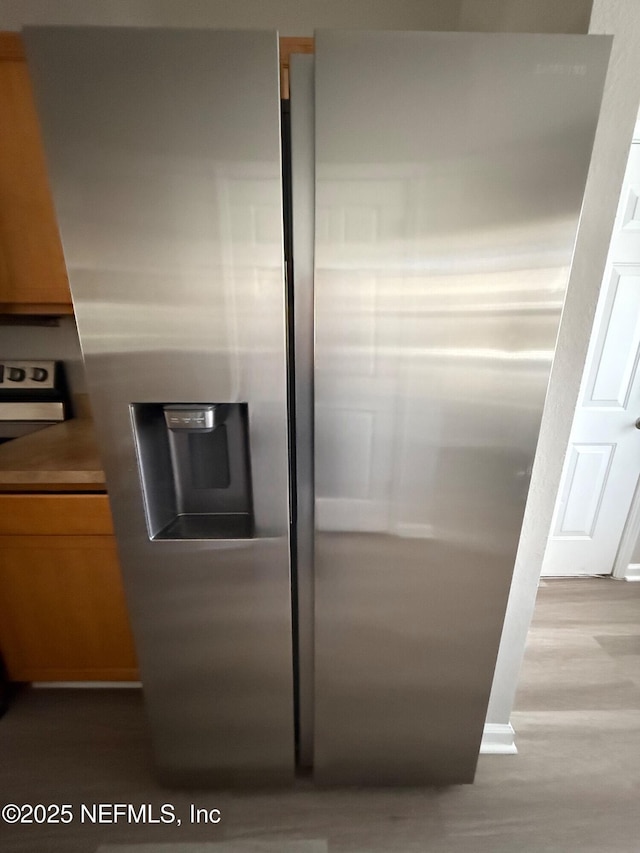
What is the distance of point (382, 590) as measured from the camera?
3.54ft

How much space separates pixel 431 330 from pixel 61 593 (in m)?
1.50

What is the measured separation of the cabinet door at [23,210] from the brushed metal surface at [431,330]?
1.11 metres

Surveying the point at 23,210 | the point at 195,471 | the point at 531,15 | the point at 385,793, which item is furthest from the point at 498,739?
the point at 23,210

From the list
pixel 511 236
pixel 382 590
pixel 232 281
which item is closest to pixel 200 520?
pixel 382 590

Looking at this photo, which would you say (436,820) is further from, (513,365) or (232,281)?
(232,281)

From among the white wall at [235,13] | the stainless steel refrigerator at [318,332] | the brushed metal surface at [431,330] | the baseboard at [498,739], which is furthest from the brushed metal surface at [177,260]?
the white wall at [235,13]

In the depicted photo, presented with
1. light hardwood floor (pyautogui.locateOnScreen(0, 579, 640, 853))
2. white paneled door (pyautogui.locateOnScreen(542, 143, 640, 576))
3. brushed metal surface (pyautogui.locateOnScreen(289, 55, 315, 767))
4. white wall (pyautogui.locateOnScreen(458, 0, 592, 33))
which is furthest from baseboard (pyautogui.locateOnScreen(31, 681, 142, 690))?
white wall (pyautogui.locateOnScreen(458, 0, 592, 33))

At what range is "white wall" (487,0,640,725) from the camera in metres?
0.89

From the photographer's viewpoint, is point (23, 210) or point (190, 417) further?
point (23, 210)

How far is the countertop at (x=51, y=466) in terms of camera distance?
1336 millimetres

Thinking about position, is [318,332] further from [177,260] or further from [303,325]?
[177,260]

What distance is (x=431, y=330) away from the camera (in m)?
0.88

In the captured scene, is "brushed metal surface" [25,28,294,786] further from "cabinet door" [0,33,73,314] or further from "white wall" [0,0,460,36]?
"white wall" [0,0,460,36]

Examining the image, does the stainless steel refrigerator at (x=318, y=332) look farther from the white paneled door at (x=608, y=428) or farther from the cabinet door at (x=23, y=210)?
the white paneled door at (x=608, y=428)
